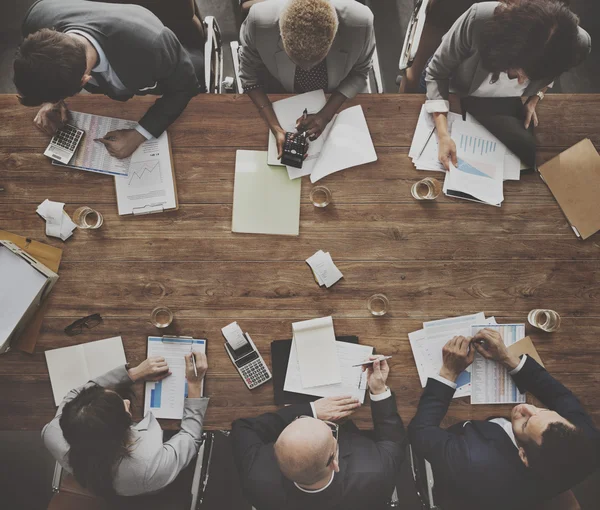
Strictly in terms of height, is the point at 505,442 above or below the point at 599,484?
above

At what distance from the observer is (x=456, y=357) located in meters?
1.71

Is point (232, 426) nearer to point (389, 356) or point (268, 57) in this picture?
point (389, 356)

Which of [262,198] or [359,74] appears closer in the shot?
[262,198]

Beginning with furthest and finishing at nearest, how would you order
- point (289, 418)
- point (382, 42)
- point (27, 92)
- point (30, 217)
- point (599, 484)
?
point (382, 42) < point (599, 484) < point (30, 217) < point (289, 418) < point (27, 92)

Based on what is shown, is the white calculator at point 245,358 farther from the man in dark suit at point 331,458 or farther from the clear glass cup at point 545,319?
the clear glass cup at point 545,319

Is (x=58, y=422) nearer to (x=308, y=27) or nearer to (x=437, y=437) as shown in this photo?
(x=437, y=437)

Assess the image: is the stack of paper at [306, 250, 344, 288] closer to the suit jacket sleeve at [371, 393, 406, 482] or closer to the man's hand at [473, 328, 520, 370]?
the suit jacket sleeve at [371, 393, 406, 482]

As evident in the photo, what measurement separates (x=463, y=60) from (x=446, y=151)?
1.39ft

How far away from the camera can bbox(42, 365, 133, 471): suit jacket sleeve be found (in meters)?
1.64

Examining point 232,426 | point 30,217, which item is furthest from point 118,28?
point 232,426

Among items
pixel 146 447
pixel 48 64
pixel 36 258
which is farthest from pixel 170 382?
pixel 48 64

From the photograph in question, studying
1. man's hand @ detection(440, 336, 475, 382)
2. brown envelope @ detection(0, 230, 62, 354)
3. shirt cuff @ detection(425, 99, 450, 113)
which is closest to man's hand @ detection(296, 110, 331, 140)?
shirt cuff @ detection(425, 99, 450, 113)

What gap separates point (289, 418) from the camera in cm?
173

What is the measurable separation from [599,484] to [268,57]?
291 centimetres
